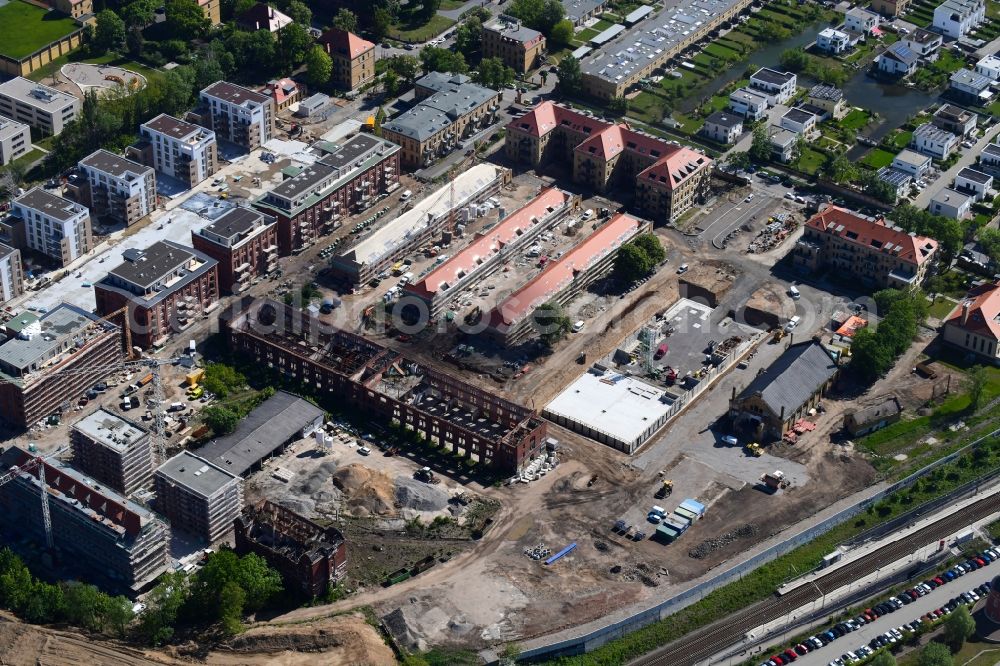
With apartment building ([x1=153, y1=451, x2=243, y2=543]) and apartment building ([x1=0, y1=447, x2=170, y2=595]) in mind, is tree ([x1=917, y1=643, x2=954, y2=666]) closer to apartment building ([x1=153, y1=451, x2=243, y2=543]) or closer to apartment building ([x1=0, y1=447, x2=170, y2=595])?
apartment building ([x1=153, y1=451, x2=243, y2=543])

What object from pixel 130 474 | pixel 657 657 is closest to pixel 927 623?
pixel 657 657

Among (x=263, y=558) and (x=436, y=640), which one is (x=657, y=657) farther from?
(x=263, y=558)

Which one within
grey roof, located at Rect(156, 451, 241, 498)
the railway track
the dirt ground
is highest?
grey roof, located at Rect(156, 451, 241, 498)

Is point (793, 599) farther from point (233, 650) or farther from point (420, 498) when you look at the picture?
point (233, 650)

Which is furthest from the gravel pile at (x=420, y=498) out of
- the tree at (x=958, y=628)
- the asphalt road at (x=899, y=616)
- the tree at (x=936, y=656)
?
the tree at (x=958, y=628)

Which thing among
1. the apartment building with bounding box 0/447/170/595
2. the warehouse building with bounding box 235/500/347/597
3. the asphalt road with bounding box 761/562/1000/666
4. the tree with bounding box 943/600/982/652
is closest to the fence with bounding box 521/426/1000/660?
the asphalt road with bounding box 761/562/1000/666

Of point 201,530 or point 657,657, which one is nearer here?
point 657,657

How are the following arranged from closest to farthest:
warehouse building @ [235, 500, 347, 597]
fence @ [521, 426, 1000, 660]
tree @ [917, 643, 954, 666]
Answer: tree @ [917, 643, 954, 666]
fence @ [521, 426, 1000, 660]
warehouse building @ [235, 500, 347, 597]
